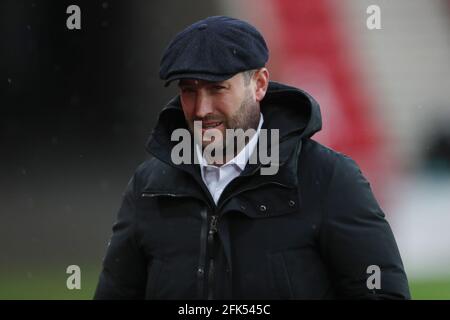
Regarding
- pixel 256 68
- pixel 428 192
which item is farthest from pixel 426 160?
pixel 256 68

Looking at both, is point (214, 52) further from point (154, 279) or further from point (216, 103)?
point (154, 279)

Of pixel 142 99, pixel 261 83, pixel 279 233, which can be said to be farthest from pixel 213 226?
pixel 142 99

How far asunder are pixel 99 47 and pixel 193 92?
20.6 ft

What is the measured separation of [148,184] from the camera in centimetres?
257

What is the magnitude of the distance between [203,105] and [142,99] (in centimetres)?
621

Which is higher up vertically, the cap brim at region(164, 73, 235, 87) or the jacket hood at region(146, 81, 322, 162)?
the cap brim at region(164, 73, 235, 87)

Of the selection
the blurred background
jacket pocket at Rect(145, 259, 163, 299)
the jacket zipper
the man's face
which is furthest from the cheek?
the blurred background

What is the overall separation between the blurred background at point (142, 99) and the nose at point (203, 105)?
557cm

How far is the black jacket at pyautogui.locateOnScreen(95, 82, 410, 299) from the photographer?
94.3 inches

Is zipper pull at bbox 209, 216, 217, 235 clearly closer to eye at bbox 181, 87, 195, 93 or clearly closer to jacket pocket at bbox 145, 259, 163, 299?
jacket pocket at bbox 145, 259, 163, 299

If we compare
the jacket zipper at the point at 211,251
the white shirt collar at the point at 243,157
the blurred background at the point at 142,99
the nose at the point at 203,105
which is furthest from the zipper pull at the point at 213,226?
the blurred background at the point at 142,99

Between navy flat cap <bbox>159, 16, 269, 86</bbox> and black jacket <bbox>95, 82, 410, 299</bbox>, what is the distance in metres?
0.19
